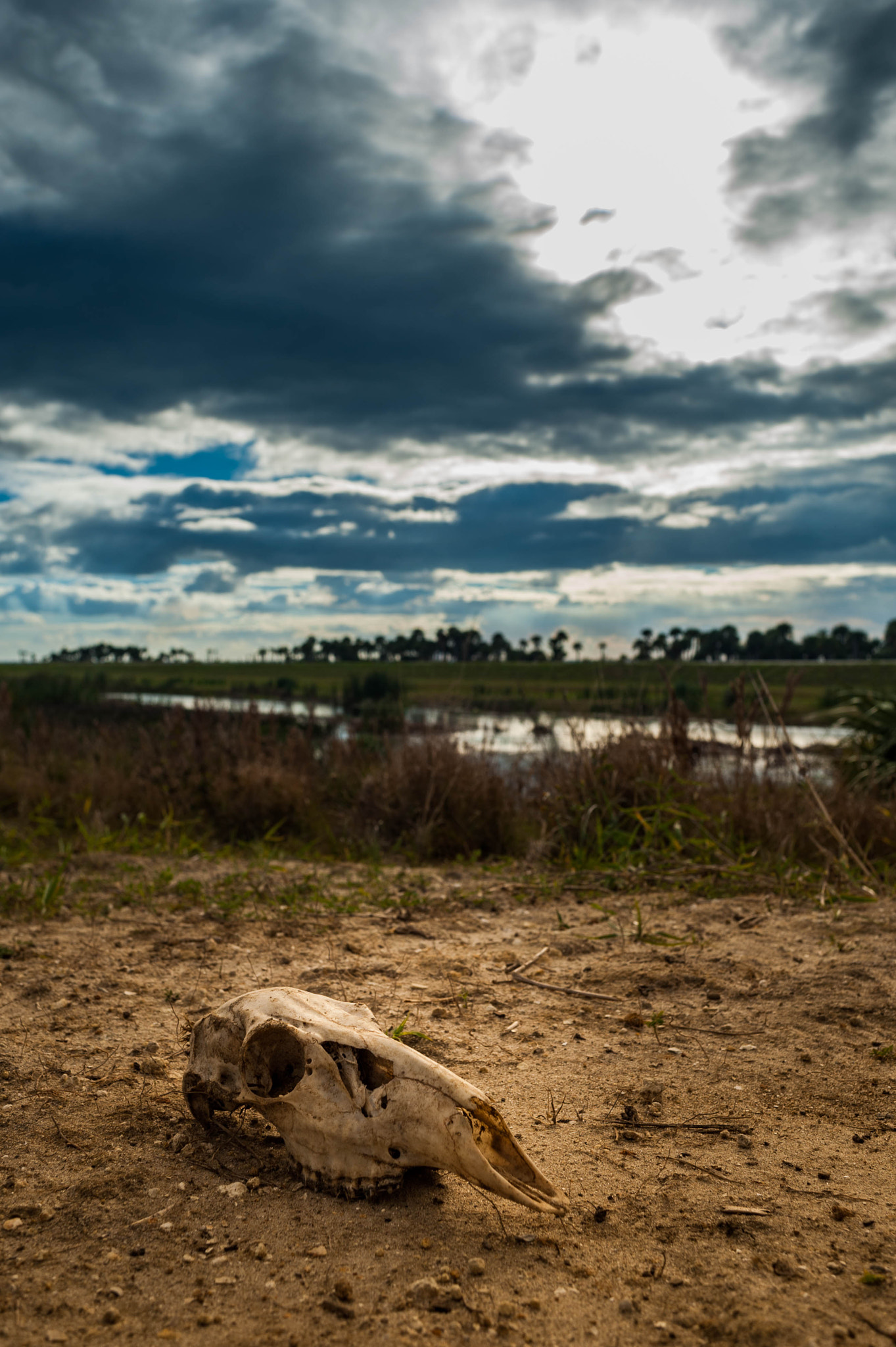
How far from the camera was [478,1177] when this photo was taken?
6.64ft

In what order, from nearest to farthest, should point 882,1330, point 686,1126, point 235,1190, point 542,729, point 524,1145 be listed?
point 882,1330 → point 235,1190 → point 524,1145 → point 686,1126 → point 542,729

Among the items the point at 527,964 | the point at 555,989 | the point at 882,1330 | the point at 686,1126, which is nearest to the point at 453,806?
the point at 527,964

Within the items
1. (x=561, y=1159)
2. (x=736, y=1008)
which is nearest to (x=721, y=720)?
(x=736, y=1008)

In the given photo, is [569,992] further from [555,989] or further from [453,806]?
[453,806]

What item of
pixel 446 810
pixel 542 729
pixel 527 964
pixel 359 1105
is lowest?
pixel 527 964

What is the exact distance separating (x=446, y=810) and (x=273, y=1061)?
5246mm

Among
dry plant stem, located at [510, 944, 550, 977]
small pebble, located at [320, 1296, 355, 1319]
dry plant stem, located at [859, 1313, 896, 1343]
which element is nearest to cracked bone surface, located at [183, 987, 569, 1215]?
small pebble, located at [320, 1296, 355, 1319]

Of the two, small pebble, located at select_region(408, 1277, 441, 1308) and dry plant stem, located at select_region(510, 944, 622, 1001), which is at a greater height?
small pebble, located at select_region(408, 1277, 441, 1308)

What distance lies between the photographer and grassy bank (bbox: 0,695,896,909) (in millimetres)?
6074

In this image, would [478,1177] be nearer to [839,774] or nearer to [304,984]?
[304,984]

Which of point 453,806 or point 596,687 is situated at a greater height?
point 596,687

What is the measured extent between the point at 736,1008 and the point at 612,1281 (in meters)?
1.80

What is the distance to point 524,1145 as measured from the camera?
2467 mm

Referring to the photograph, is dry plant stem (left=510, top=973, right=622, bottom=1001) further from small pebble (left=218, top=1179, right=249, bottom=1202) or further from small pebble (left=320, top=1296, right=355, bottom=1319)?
small pebble (left=320, top=1296, right=355, bottom=1319)
